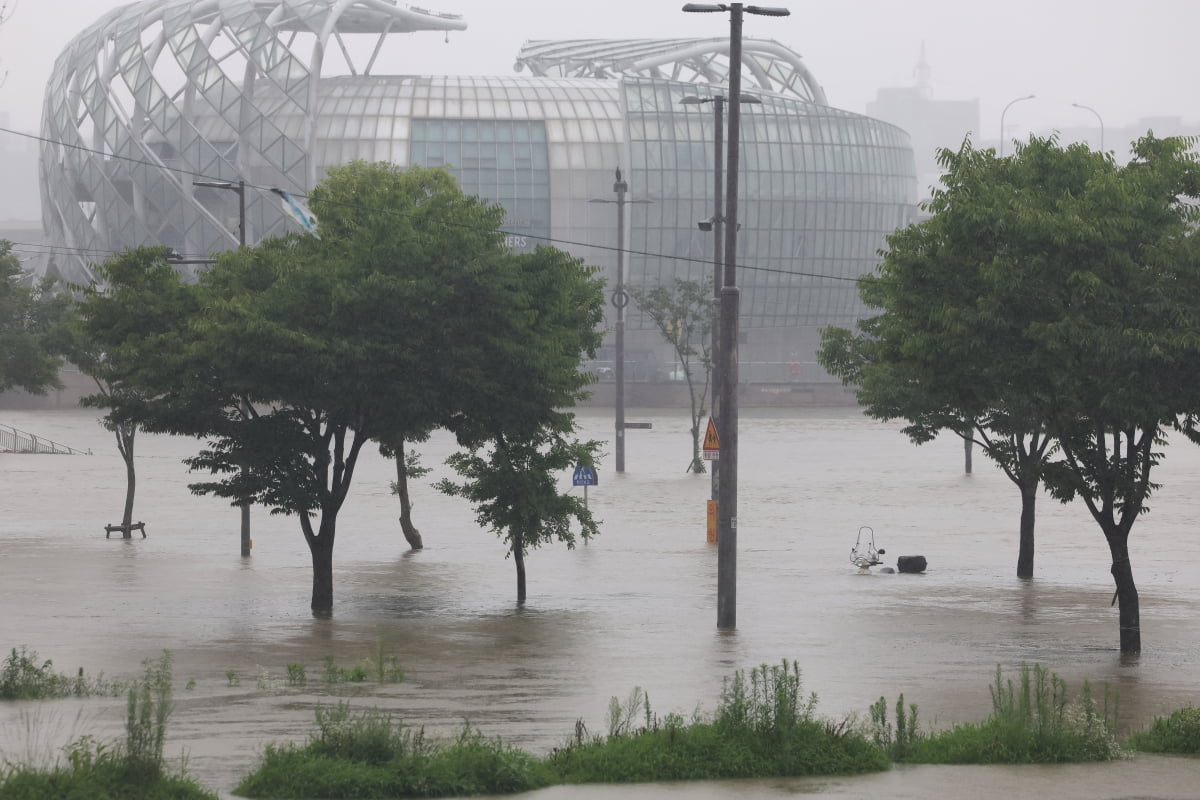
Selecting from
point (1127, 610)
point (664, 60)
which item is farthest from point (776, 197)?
point (1127, 610)

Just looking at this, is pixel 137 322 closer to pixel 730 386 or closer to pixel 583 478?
pixel 730 386

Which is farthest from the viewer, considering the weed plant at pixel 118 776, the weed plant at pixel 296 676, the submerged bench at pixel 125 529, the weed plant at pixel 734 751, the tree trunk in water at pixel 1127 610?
the submerged bench at pixel 125 529

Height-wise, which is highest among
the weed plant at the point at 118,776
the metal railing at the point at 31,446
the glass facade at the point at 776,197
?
the glass facade at the point at 776,197

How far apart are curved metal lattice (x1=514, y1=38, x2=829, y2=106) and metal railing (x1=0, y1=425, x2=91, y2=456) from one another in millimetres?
77567

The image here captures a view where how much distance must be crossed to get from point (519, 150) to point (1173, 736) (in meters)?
131

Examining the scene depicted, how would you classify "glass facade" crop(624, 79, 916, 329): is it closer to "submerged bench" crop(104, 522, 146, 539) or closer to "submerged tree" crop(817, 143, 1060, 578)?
"submerged bench" crop(104, 522, 146, 539)

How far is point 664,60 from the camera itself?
458ft

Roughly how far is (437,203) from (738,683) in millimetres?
15201

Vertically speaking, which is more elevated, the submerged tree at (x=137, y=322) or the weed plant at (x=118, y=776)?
the submerged tree at (x=137, y=322)

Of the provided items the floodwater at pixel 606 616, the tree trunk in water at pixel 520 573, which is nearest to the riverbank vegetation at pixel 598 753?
the floodwater at pixel 606 616

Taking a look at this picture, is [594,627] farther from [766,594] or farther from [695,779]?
[695,779]

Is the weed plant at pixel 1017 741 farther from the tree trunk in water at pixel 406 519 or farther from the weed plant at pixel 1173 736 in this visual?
the tree trunk in water at pixel 406 519

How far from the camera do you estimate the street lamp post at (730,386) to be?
22.6m

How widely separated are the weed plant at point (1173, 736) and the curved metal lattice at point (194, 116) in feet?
372
